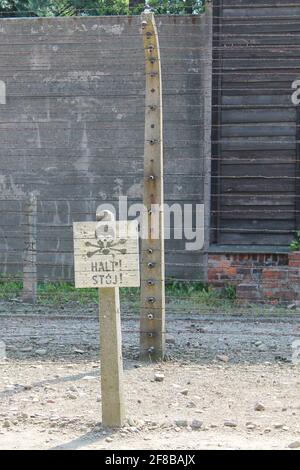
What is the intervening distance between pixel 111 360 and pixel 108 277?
1.86 feet

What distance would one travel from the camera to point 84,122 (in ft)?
36.7

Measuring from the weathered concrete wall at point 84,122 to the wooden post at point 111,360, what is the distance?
5.59 metres

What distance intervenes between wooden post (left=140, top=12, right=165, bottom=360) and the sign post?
1573mm

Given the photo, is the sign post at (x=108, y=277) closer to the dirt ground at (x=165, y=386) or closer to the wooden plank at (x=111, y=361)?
the wooden plank at (x=111, y=361)

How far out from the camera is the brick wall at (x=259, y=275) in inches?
397

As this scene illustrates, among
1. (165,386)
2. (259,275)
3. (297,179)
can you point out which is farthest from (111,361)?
(297,179)

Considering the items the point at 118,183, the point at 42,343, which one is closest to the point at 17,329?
the point at 42,343

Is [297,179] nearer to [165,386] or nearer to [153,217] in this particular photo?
[153,217]

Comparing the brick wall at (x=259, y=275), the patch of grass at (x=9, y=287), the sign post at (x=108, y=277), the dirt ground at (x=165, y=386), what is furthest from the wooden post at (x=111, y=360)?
the patch of grass at (x=9, y=287)

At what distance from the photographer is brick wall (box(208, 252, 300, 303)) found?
10.1 meters

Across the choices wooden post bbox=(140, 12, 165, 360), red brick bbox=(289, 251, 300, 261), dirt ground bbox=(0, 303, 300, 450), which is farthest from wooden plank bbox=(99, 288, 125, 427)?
red brick bbox=(289, 251, 300, 261)

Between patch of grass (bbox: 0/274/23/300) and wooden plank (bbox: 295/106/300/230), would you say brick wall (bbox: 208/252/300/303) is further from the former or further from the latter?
patch of grass (bbox: 0/274/23/300)

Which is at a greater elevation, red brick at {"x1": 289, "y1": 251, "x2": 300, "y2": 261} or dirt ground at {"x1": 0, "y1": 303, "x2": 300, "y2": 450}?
red brick at {"x1": 289, "y1": 251, "x2": 300, "y2": 261}
